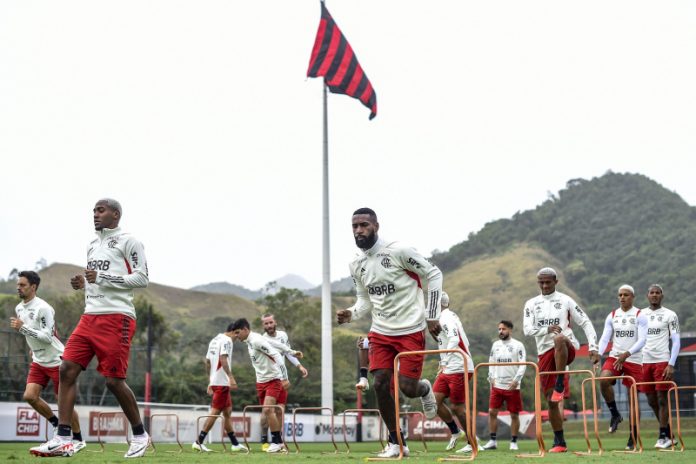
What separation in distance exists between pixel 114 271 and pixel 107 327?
0.58 meters

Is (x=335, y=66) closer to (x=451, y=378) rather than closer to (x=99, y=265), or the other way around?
(x=451, y=378)

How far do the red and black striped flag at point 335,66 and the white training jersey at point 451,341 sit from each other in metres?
16.6

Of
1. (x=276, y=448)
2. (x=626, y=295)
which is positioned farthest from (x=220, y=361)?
(x=626, y=295)

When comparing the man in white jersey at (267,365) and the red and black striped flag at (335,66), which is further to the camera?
the red and black striped flag at (335,66)

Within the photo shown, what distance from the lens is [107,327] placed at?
32.1 ft

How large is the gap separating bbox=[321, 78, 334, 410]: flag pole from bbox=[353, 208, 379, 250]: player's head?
18779 millimetres

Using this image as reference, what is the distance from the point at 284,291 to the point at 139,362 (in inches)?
1164

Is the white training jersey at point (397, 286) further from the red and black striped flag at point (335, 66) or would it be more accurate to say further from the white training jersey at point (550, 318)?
the red and black striped flag at point (335, 66)

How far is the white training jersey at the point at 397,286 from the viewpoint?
9906 mm

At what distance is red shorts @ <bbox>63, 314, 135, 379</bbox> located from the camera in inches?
382

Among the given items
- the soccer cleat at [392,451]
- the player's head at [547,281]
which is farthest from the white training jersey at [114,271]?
the player's head at [547,281]

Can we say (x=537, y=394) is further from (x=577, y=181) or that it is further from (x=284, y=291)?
(x=577, y=181)

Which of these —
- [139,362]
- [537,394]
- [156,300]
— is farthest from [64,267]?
[537,394]

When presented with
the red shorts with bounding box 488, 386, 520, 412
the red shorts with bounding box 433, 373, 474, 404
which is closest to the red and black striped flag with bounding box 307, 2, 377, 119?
the red shorts with bounding box 488, 386, 520, 412
